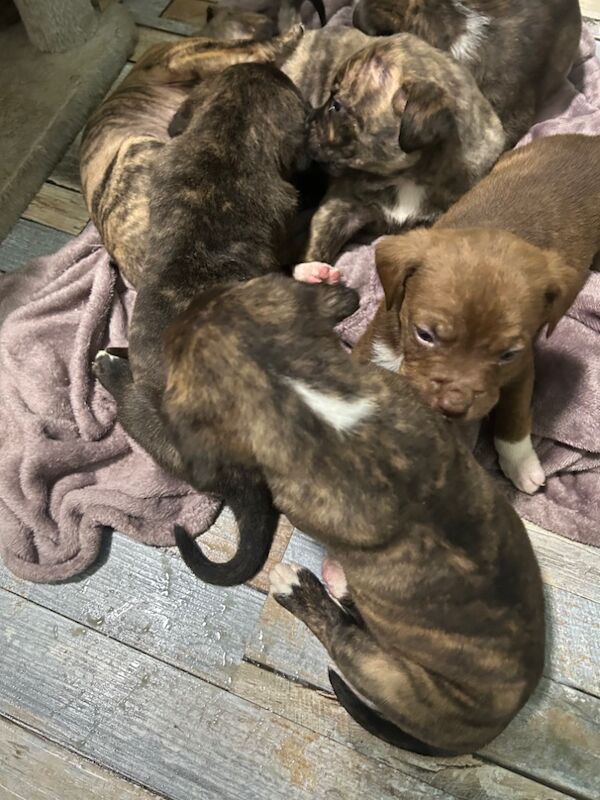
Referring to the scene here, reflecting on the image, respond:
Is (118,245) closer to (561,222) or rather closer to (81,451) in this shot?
(81,451)

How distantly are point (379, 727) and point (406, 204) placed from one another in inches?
73.1

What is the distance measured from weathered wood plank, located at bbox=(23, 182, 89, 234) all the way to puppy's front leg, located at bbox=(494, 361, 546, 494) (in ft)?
6.27

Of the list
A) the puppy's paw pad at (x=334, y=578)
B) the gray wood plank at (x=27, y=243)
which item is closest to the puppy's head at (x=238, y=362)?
the puppy's paw pad at (x=334, y=578)

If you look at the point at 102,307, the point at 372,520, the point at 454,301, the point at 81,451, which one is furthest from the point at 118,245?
the point at 372,520

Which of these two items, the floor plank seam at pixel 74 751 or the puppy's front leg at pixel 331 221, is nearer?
the floor plank seam at pixel 74 751

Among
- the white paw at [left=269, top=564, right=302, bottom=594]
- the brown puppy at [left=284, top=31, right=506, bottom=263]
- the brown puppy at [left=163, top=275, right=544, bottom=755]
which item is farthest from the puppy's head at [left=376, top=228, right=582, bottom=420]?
the white paw at [left=269, top=564, right=302, bottom=594]

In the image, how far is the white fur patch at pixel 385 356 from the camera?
2.27 metres

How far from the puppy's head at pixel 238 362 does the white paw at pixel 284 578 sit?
685 millimetres

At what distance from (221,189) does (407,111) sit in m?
0.68

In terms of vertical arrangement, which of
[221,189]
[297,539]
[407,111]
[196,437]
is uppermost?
[407,111]

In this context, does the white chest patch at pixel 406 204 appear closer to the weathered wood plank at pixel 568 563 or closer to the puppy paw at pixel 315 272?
the puppy paw at pixel 315 272

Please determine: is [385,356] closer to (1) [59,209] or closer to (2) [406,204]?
(2) [406,204]

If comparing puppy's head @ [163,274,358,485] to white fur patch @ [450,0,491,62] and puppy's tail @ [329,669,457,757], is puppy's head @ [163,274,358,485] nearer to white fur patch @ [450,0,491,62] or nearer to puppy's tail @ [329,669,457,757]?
puppy's tail @ [329,669,457,757]

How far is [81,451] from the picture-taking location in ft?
8.16
